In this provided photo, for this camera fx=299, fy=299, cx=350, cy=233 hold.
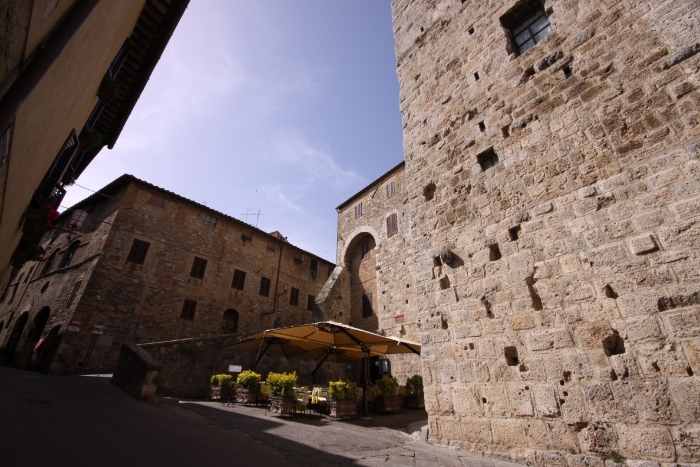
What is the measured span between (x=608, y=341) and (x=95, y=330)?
1591 centimetres

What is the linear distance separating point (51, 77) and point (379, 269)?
12.0 metres

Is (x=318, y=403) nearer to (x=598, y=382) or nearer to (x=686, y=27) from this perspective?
(x=598, y=382)

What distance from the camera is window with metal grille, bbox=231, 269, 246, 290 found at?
1703cm

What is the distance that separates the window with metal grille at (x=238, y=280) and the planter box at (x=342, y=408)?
11.3m

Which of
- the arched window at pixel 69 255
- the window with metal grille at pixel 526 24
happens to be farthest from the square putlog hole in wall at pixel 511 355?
the arched window at pixel 69 255

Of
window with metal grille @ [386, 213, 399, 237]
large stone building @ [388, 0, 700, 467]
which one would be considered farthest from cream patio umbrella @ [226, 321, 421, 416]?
window with metal grille @ [386, 213, 399, 237]

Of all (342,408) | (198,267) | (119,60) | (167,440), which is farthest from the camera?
(198,267)

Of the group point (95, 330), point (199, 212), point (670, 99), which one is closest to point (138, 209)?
point (199, 212)

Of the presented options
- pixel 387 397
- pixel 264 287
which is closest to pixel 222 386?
pixel 387 397

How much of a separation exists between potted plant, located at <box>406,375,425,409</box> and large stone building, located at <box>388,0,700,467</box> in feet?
19.8

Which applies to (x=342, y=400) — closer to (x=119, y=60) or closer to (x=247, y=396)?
(x=247, y=396)

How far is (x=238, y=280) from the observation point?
56.5 feet

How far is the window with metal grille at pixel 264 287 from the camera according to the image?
59.3 feet

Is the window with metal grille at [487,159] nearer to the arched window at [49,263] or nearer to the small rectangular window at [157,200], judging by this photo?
the small rectangular window at [157,200]
